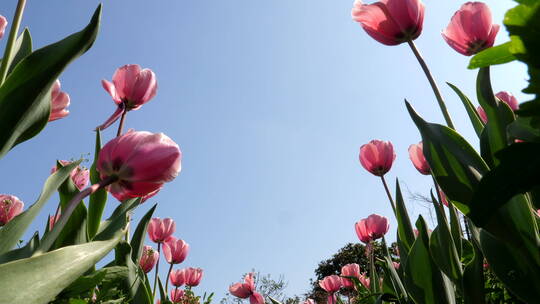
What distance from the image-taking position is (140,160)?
114 cm

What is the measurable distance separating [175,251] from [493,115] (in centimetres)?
264

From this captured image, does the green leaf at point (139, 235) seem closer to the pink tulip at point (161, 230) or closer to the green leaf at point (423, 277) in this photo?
→ the green leaf at point (423, 277)

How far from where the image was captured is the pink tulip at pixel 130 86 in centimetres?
182

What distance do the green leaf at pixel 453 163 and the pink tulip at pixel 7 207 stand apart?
1940 millimetres

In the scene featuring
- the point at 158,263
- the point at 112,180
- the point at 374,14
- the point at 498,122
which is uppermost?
the point at 374,14

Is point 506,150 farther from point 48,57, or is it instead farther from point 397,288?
point 397,288

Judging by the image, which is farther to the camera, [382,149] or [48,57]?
[382,149]

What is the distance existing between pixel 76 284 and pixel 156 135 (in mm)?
430

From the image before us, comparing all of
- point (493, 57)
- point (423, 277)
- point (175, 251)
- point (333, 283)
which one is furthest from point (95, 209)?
point (333, 283)

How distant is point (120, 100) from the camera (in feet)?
6.05

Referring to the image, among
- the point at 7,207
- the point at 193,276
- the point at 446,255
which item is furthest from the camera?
the point at 193,276

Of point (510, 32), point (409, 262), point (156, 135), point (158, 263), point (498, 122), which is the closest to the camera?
point (510, 32)

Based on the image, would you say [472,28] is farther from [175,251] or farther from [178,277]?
[178,277]

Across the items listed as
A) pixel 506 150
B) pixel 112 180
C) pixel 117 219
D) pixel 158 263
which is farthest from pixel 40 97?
pixel 158 263
